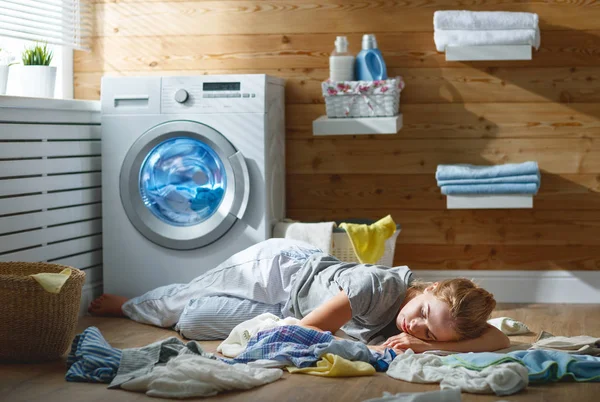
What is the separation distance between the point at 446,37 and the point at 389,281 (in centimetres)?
123

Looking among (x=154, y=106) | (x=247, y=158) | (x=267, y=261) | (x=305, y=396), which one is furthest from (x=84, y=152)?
(x=305, y=396)

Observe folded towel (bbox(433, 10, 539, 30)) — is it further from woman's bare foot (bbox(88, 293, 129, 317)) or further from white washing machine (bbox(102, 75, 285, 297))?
woman's bare foot (bbox(88, 293, 129, 317))

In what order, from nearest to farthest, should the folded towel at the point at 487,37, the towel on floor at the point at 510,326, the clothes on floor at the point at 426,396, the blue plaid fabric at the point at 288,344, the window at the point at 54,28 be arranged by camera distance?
the clothes on floor at the point at 426,396
the blue plaid fabric at the point at 288,344
the towel on floor at the point at 510,326
the folded towel at the point at 487,37
the window at the point at 54,28

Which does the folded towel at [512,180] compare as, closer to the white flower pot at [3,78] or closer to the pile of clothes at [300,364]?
the pile of clothes at [300,364]

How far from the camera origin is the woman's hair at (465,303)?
249 centimetres

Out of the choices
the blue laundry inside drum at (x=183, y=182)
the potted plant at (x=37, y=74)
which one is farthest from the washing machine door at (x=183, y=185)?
the potted plant at (x=37, y=74)

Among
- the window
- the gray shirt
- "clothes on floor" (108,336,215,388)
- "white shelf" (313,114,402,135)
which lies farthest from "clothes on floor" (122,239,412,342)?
the window

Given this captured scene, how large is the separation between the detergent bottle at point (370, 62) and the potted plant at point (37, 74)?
48.8 inches

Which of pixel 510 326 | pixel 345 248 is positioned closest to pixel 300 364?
pixel 510 326

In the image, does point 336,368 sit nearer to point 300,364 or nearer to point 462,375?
point 300,364

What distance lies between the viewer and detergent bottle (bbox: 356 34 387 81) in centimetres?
358

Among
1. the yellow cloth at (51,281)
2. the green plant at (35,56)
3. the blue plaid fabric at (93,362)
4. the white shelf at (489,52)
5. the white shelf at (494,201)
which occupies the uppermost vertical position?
the white shelf at (489,52)

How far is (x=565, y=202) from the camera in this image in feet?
12.1

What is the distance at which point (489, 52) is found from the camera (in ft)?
11.3
